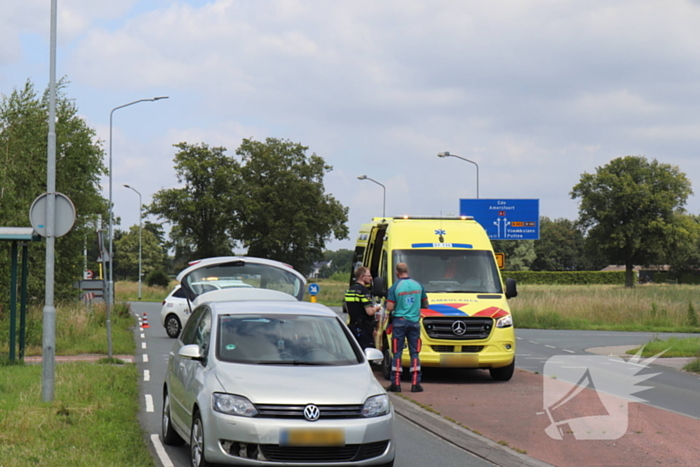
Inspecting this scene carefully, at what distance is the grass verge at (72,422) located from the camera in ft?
24.8

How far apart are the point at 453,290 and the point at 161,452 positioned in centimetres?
725

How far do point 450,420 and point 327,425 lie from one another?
3804 mm

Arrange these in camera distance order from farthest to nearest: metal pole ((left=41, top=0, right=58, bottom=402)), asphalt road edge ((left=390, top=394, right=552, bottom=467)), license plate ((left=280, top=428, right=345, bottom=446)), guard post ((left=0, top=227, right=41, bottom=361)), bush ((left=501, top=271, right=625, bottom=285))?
bush ((left=501, top=271, right=625, bottom=285)), guard post ((left=0, top=227, right=41, bottom=361)), metal pole ((left=41, top=0, right=58, bottom=402)), asphalt road edge ((left=390, top=394, right=552, bottom=467)), license plate ((left=280, top=428, right=345, bottom=446))

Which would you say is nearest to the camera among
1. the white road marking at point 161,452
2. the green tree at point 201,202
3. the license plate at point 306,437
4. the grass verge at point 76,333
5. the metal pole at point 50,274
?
the license plate at point 306,437

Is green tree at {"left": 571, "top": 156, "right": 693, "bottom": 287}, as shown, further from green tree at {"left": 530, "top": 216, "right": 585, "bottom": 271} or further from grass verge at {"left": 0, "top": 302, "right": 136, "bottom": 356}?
grass verge at {"left": 0, "top": 302, "right": 136, "bottom": 356}

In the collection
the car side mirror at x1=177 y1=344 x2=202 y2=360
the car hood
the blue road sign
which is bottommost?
the car hood

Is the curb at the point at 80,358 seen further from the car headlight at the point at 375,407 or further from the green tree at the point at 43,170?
A: the car headlight at the point at 375,407

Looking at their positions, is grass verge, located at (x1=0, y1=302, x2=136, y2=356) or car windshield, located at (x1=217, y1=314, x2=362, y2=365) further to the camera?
grass verge, located at (x1=0, y1=302, x2=136, y2=356)

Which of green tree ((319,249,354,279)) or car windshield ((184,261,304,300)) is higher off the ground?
car windshield ((184,261,304,300))

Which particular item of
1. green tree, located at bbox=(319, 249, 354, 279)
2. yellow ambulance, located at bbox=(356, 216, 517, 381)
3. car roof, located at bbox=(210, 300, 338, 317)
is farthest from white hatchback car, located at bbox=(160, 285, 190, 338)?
green tree, located at bbox=(319, 249, 354, 279)

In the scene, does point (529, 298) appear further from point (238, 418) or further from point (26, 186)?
point (238, 418)

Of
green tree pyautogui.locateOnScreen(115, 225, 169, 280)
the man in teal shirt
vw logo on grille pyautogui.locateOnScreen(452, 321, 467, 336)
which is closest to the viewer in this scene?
the man in teal shirt

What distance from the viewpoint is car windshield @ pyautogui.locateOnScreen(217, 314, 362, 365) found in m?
7.37

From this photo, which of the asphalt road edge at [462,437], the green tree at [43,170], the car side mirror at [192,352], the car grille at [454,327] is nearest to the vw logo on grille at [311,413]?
the car side mirror at [192,352]
